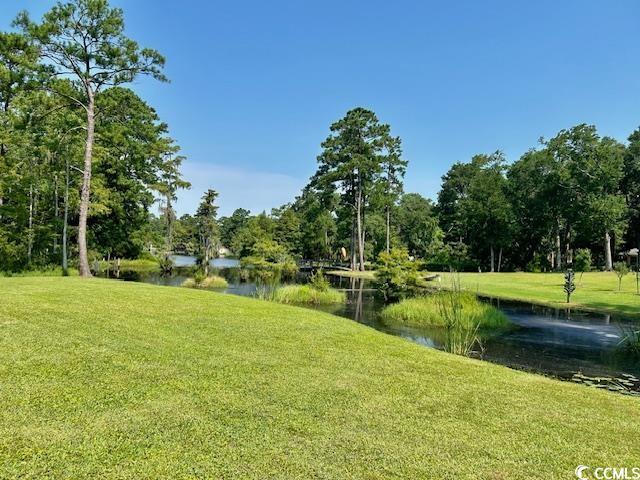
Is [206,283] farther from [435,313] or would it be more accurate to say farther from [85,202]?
[435,313]

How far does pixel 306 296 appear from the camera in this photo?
61.2 ft

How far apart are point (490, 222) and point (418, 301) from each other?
111ft

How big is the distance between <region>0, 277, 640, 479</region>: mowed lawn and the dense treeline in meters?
13.3

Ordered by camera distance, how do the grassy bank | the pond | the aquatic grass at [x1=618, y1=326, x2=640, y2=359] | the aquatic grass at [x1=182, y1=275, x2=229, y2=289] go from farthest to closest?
1. the aquatic grass at [x1=182, y1=275, x2=229, y2=289]
2. the grassy bank
3. the aquatic grass at [x1=618, y1=326, x2=640, y2=359]
4. the pond

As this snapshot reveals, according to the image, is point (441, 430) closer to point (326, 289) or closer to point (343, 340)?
point (343, 340)

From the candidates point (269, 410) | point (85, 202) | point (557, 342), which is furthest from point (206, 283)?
point (269, 410)

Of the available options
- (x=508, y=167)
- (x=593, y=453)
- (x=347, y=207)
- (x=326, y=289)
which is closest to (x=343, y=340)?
(x=593, y=453)

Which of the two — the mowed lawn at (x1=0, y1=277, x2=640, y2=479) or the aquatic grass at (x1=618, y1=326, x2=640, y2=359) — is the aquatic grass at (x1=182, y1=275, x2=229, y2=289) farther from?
the aquatic grass at (x1=618, y1=326, x2=640, y2=359)

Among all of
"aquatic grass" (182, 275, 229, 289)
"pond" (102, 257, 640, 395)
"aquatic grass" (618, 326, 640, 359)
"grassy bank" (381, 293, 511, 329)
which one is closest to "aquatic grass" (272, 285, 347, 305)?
"pond" (102, 257, 640, 395)

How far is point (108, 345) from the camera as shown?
19.8ft

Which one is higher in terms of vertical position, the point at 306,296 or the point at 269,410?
the point at 269,410

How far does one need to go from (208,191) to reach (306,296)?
45.5 meters

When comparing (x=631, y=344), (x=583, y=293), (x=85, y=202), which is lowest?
(x=631, y=344)

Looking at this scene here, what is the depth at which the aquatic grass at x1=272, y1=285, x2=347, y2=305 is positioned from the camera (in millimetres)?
18234
